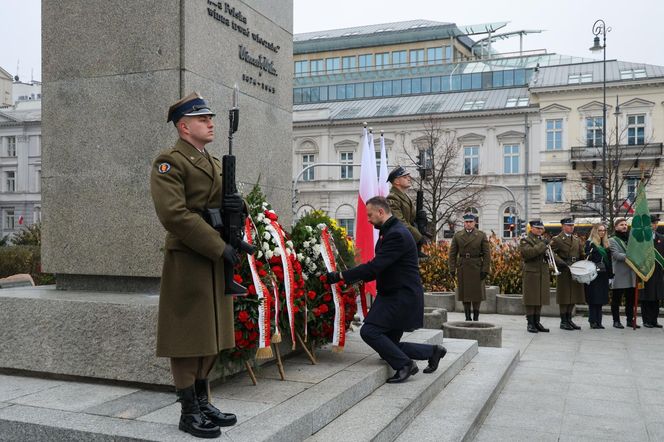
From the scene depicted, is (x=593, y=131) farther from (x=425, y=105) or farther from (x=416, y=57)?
(x=416, y=57)

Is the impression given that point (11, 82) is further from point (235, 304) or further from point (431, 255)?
point (235, 304)

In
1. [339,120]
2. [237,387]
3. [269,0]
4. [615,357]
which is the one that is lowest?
[615,357]

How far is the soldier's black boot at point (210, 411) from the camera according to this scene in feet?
14.4

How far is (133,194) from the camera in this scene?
639 cm

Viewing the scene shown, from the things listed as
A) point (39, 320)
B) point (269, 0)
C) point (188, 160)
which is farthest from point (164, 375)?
point (269, 0)

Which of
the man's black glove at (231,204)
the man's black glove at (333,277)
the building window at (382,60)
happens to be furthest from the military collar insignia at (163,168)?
the building window at (382,60)

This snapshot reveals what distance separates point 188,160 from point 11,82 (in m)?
76.9

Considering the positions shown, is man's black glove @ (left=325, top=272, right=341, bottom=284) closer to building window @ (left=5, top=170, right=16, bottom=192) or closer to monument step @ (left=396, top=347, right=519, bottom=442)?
monument step @ (left=396, top=347, right=519, bottom=442)

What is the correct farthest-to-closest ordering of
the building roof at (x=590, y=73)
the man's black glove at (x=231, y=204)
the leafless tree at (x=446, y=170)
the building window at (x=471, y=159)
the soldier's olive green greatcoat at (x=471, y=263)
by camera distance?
the building window at (x=471, y=159) < the building roof at (x=590, y=73) < the leafless tree at (x=446, y=170) < the soldier's olive green greatcoat at (x=471, y=263) < the man's black glove at (x=231, y=204)

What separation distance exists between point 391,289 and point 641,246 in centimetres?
805

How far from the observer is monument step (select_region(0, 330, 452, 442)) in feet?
14.2

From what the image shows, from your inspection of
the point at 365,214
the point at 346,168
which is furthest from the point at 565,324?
the point at 346,168

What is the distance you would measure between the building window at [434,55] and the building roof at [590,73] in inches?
657

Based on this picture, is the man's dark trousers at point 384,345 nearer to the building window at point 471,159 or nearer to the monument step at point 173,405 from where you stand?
the monument step at point 173,405
